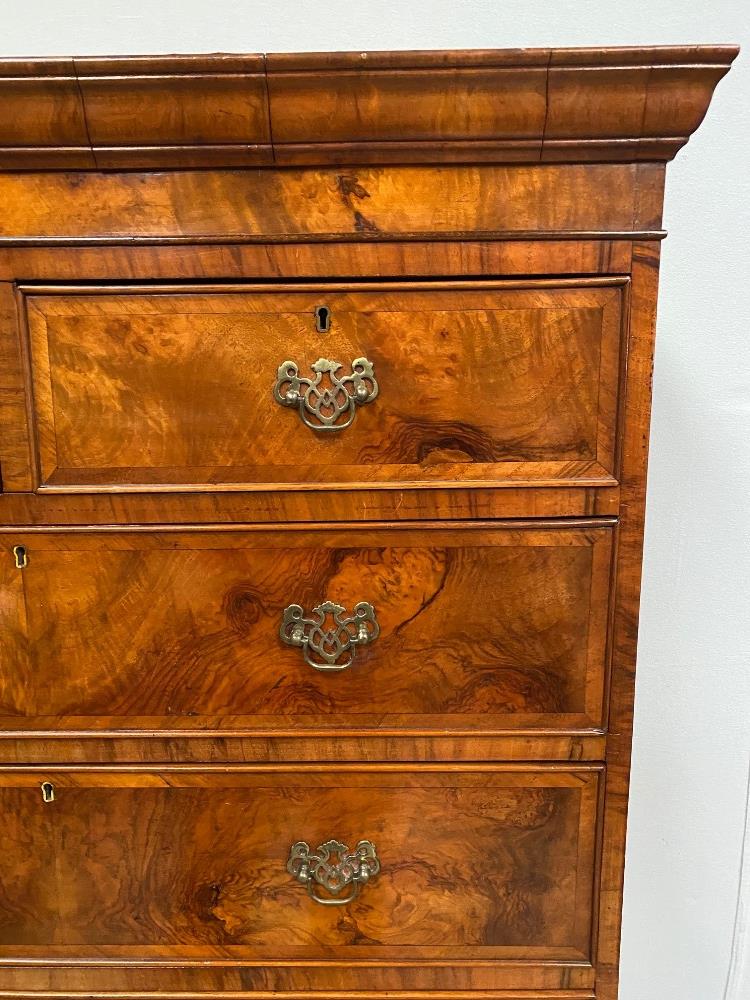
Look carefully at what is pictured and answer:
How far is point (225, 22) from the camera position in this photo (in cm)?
135

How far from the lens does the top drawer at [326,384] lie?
827 mm

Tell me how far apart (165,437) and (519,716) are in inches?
19.7

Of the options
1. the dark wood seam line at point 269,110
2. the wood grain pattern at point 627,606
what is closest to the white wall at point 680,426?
the wood grain pattern at point 627,606

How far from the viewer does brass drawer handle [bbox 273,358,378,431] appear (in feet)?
2.74

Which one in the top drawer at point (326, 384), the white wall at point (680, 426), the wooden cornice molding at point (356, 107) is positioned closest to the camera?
the wooden cornice molding at point (356, 107)

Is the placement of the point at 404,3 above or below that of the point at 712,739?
above

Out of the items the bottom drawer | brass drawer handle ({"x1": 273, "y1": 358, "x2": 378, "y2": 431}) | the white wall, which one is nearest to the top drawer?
brass drawer handle ({"x1": 273, "y1": 358, "x2": 378, "y2": 431})

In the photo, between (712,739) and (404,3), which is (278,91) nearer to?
(404,3)

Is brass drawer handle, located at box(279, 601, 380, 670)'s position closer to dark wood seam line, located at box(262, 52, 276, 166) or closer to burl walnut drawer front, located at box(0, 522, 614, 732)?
burl walnut drawer front, located at box(0, 522, 614, 732)

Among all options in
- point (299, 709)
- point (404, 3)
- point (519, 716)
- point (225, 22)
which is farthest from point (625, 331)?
point (225, 22)

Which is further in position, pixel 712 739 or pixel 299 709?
pixel 712 739

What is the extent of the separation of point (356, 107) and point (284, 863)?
2.71ft

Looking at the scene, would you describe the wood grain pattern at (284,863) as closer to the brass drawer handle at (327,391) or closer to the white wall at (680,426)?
the brass drawer handle at (327,391)

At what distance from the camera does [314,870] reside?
0.92m
